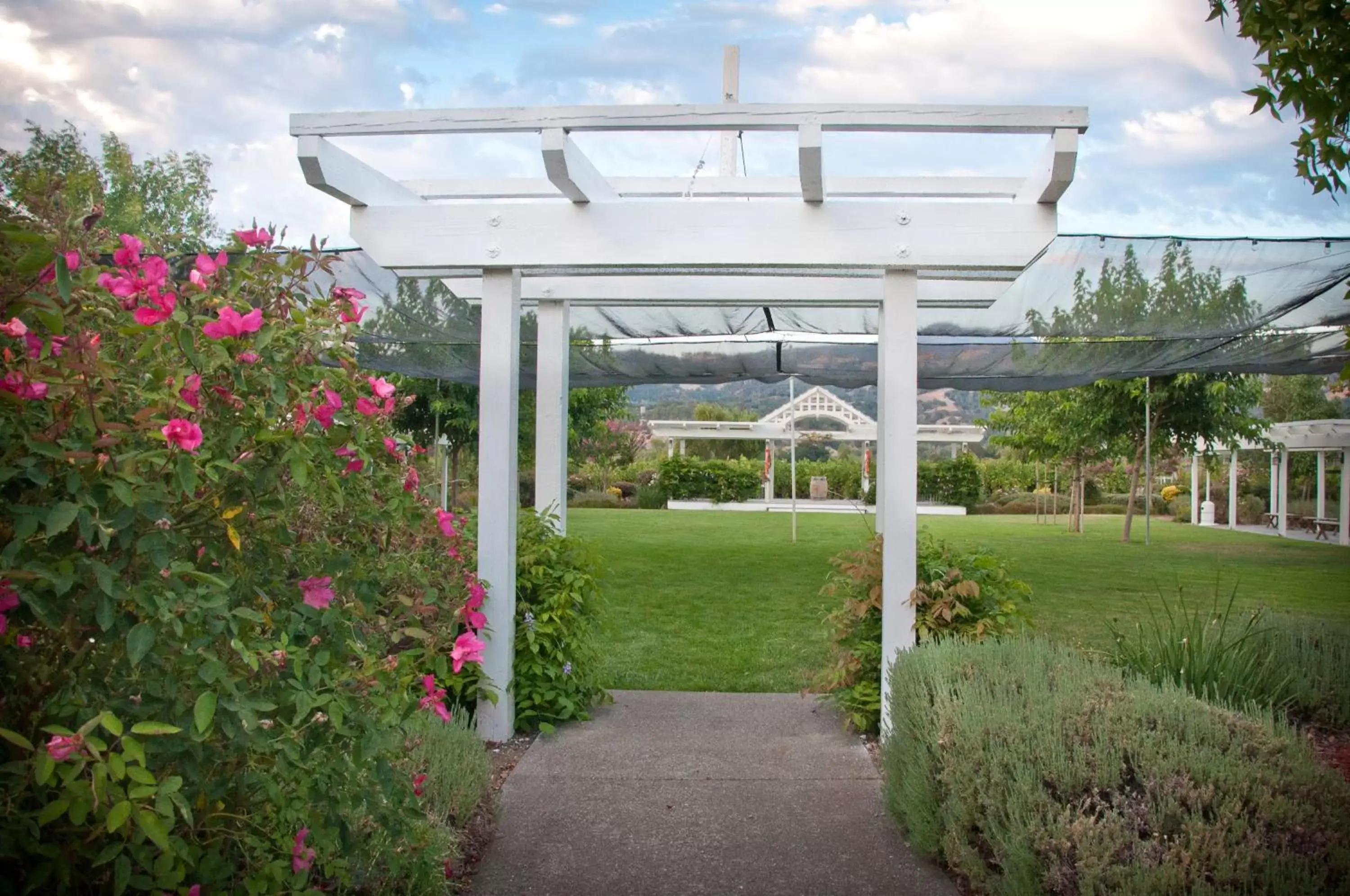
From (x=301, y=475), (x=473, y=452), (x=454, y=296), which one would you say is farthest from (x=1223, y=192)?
(x=301, y=475)

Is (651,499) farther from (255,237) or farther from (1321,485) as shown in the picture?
(255,237)

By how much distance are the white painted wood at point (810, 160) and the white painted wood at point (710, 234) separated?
0.14 metres

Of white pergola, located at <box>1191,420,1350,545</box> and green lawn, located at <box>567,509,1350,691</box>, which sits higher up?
white pergola, located at <box>1191,420,1350,545</box>

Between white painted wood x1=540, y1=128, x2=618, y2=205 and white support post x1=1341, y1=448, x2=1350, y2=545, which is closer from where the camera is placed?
white painted wood x1=540, y1=128, x2=618, y2=205

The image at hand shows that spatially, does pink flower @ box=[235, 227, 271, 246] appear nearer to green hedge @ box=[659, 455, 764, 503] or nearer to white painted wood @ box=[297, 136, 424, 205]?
white painted wood @ box=[297, 136, 424, 205]

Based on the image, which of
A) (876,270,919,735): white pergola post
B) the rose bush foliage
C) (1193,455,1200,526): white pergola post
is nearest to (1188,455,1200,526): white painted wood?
(1193,455,1200,526): white pergola post

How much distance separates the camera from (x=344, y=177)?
419 centimetres

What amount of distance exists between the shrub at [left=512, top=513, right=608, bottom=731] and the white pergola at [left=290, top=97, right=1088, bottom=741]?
0.16 meters

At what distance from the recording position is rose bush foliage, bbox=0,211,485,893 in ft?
4.66

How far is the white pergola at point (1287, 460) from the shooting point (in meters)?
17.1

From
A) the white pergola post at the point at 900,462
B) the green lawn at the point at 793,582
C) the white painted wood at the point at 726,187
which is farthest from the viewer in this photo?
the green lawn at the point at 793,582

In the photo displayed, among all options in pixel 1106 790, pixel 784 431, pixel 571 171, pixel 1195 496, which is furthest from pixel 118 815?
pixel 784 431

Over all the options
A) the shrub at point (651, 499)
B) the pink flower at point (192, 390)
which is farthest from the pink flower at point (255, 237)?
the shrub at point (651, 499)

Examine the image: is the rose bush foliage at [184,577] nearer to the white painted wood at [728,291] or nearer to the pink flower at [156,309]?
the pink flower at [156,309]
